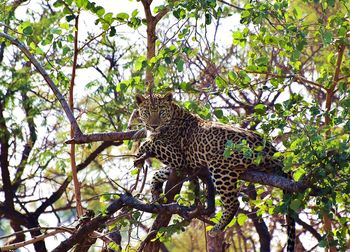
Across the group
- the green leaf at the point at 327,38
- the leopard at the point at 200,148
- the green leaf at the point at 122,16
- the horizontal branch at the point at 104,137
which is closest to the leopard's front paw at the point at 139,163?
the leopard at the point at 200,148

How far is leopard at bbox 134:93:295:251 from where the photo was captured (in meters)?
8.49

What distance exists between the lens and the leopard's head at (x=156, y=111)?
9.55 meters

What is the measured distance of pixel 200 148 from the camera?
8.91 m

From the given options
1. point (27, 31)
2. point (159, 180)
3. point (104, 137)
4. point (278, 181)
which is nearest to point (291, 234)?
point (278, 181)

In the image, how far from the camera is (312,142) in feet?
23.7

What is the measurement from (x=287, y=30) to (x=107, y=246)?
2403 millimetres

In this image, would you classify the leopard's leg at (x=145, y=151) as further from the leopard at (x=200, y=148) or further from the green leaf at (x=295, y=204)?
the green leaf at (x=295, y=204)

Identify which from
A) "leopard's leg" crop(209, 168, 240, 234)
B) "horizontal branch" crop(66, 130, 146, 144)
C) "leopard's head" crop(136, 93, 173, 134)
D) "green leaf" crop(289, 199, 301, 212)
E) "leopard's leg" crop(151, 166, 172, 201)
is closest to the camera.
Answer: "green leaf" crop(289, 199, 301, 212)

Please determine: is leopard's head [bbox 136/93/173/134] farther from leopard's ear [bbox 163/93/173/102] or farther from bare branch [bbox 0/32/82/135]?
bare branch [bbox 0/32/82/135]

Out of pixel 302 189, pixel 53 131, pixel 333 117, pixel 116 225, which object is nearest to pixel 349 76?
pixel 333 117

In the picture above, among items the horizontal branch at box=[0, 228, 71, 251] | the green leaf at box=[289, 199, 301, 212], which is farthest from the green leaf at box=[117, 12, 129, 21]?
the green leaf at box=[289, 199, 301, 212]

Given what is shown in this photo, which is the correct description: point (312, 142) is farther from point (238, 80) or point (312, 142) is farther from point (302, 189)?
point (238, 80)

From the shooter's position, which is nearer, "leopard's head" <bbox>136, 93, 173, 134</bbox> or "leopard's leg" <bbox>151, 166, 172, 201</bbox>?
"leopard's leg" <bbox>151, 166, 172, 201</bbox>

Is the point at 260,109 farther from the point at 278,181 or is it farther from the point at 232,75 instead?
the point at 278,181
